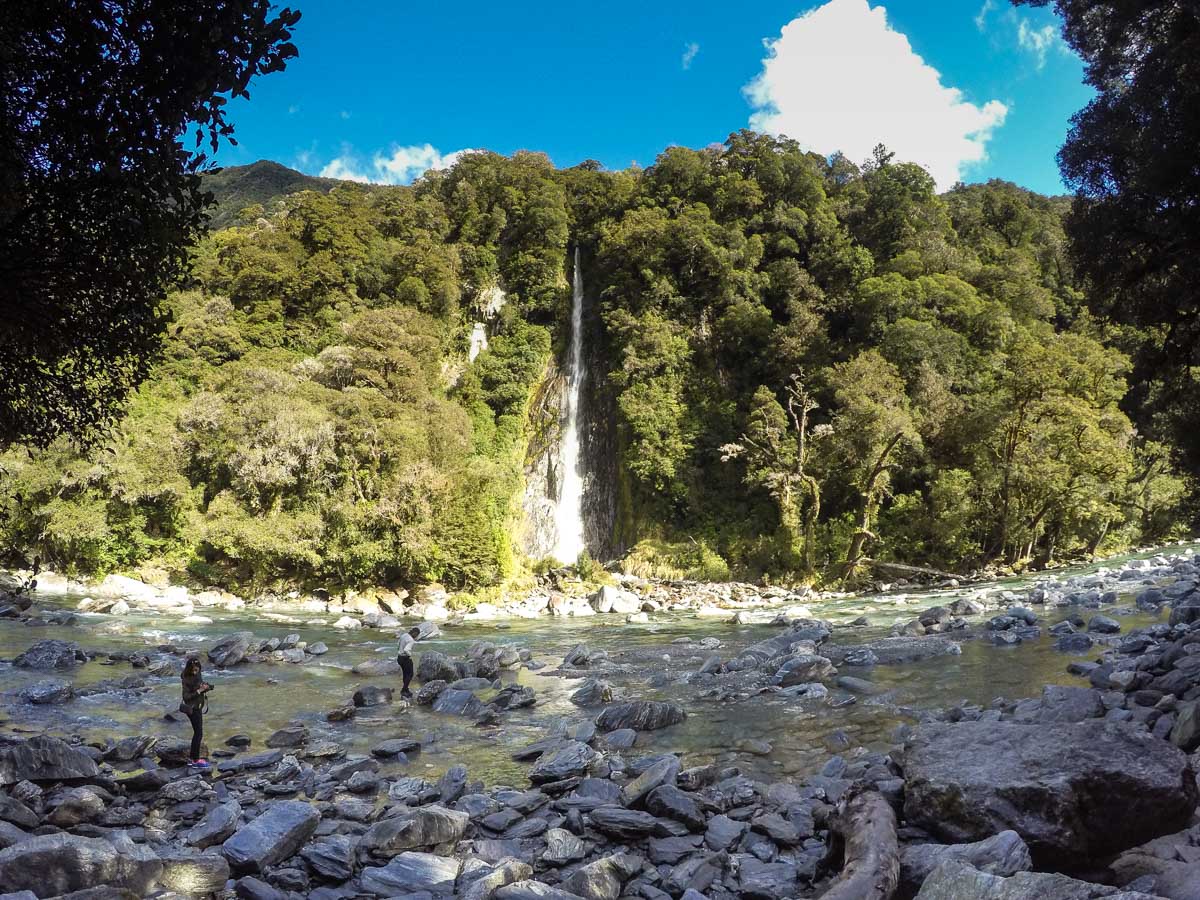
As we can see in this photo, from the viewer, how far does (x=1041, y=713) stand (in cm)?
583

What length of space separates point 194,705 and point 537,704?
443 centimetres

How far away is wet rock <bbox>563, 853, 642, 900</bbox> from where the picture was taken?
12.6ft

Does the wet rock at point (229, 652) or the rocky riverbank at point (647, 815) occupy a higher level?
the rocky riverbank at point (647, 815)

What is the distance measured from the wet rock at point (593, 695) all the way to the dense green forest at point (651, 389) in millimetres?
15059

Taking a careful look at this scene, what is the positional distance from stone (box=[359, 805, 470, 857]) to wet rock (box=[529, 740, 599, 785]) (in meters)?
1.33

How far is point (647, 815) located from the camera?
15.8ft

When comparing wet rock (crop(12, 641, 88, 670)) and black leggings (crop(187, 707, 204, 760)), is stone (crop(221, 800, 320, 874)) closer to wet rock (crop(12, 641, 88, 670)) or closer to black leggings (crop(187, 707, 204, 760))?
black leggings (crop(187, 707, 204, 760))

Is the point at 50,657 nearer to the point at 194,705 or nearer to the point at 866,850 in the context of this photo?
the point at 194,705

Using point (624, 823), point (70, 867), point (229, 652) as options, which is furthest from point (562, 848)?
point (229, 652)

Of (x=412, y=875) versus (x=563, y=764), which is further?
(x=563, y=764)

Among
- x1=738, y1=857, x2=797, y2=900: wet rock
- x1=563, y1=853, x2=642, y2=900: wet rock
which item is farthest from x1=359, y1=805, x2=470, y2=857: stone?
x1=738, y1=857, x2=797, y2=900: wet rock

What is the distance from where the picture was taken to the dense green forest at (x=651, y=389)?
80.3 feet

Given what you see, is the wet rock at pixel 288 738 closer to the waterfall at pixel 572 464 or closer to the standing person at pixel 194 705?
the standing person at pixel 194 705

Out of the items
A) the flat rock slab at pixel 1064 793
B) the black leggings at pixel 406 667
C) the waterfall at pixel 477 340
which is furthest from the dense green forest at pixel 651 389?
the flat rock slab at pixel 1064 793
